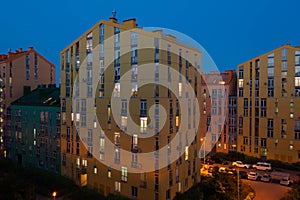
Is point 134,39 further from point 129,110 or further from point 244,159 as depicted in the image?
point 244,159

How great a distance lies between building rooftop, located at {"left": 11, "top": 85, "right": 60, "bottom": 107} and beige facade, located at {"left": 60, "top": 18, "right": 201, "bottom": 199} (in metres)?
5.90

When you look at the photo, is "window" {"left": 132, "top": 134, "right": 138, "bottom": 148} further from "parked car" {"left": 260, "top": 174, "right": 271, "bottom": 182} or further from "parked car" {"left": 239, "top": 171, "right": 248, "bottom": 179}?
"parked car" {"left": 260, "top": 174, "right": 271, "bottom": 182}

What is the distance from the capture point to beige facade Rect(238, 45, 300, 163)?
49.4 meters

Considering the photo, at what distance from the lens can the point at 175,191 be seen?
31.7 metres

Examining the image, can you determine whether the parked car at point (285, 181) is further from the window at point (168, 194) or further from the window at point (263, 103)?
the window at point (168, 194)

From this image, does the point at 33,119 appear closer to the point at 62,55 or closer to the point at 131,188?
the point at 62,55

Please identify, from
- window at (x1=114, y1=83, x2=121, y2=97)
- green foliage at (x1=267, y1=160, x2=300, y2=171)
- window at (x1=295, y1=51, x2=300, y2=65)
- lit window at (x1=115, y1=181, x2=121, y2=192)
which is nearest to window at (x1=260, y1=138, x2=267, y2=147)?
green foliage at (x1=267, y1=160, x2=300, y2=171)

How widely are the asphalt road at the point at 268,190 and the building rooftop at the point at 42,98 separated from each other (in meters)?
32.5

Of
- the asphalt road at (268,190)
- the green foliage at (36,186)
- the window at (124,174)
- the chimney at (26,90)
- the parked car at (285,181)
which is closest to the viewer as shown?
the green foliage at (36,186)

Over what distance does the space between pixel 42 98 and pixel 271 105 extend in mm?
43278

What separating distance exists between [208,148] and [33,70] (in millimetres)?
41354

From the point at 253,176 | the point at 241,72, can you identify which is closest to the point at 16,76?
the point at 241,72

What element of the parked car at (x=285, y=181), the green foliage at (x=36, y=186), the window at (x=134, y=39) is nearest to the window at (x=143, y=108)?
the window at (x=134, y=39)

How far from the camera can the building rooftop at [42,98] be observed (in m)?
43.7
